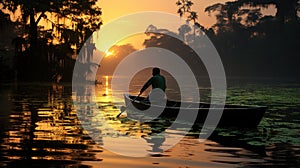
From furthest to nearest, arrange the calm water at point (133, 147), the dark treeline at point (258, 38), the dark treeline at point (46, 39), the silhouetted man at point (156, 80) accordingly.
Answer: the dark treeline at point (258, 38) < the dark treeline at point (46, 39) < the silhouetted man at point (156, 80) < the calm water at point (133, 147)

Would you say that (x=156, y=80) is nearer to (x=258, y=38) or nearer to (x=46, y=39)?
(x=46, y=39)

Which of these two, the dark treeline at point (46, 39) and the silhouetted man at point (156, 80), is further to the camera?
the dark treeline at point (46, 39)

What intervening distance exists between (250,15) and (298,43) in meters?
14.4

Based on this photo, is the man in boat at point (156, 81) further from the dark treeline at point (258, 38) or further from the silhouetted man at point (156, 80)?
the dark treeline at point (258, 38)

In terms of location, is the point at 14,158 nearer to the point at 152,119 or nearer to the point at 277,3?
the point at 152,119

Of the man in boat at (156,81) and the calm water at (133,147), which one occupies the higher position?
the man in boat at (156,81)

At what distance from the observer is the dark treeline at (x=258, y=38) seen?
89625 mm

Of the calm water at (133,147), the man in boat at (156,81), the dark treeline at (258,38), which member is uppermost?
the dark treeline at (258,38)

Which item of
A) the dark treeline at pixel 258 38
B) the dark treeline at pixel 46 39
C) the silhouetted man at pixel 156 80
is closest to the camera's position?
the silhouetted man at pixel 156 80

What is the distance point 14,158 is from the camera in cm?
980

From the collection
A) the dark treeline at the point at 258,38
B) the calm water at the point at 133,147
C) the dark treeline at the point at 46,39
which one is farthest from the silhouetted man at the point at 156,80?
the dark treeline at the point at 258,38

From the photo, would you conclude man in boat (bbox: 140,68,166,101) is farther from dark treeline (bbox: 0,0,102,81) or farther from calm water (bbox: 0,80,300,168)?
dark treeline (bbox: 0,0,102,81)

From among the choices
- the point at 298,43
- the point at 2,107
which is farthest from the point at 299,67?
the point at 2,107

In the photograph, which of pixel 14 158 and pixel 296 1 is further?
pixel 296 1
